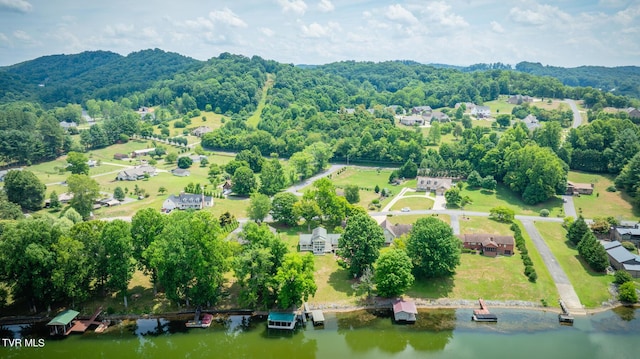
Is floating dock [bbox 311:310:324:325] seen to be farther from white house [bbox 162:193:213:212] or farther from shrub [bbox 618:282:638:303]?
white house [bbox 162:193:213:212]

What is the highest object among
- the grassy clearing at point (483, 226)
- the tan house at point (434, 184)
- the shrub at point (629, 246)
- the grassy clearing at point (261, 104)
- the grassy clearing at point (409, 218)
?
the grassy clearing at point (261, 104)

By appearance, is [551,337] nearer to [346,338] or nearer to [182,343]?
[346,338]

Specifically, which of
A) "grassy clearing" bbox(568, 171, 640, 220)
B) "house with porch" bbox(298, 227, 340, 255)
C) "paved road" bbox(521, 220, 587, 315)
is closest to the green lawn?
"paved road" bbox(521, 220, 587, 315)

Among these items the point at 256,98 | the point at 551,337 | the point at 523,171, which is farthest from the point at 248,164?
the point at 256,98

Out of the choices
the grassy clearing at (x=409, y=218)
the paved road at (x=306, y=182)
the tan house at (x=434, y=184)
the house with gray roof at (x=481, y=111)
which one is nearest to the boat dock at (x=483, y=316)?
the grassy clearing at (x=409, y=218)

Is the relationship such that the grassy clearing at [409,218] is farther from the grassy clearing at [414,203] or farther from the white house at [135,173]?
the white house at [135,173]
